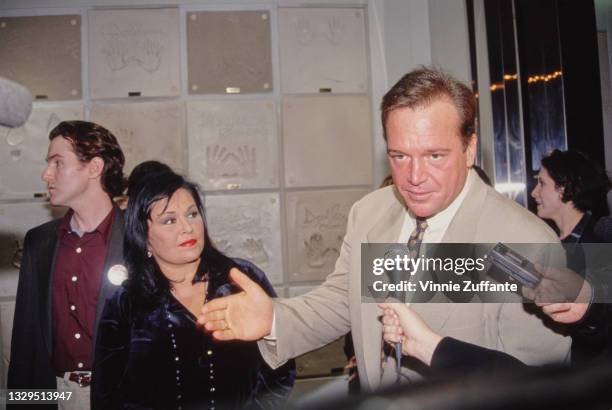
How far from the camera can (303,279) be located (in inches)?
90.5

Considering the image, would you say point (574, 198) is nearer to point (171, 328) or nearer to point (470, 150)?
point (470, 150)

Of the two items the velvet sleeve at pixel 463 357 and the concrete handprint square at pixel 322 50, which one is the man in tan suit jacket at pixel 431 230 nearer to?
the velvet sleeve at pixel 463 357

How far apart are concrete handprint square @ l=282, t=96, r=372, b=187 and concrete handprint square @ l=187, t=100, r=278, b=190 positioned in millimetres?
82

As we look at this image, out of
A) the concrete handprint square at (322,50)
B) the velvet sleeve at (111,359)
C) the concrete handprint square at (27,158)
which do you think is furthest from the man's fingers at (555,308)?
the concrete handprint square at (27,158)

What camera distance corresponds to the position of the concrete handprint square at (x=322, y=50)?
91.3 inches

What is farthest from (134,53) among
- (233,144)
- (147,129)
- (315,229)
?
(315,229)

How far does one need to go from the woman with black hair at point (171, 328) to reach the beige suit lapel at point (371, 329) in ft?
0.96

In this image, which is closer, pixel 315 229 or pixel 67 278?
pixel 67 278

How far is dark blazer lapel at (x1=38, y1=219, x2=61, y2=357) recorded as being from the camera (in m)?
1.35

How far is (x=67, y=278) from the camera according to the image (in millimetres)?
1369

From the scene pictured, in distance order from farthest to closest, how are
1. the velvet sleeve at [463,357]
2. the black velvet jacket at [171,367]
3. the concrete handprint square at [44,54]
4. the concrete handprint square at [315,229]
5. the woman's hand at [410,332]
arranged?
1. the concrete handprint square at [315,229]
2. the concrete handprint square at [44,54]
3. the black velvet jacket at [171,367]
4. the woman's hand at [410,332]
5. the velvet sleeve at [463,357]

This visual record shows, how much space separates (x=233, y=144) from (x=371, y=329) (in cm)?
148

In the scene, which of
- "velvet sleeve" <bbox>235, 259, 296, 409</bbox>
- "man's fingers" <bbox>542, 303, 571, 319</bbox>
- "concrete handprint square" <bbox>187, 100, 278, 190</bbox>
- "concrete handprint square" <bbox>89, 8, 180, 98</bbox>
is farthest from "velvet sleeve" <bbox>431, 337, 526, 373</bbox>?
"concrete handprint square" <bbox>89, 8, 180, 98</bbox>

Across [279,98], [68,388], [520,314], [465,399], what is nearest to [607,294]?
[520,314]
